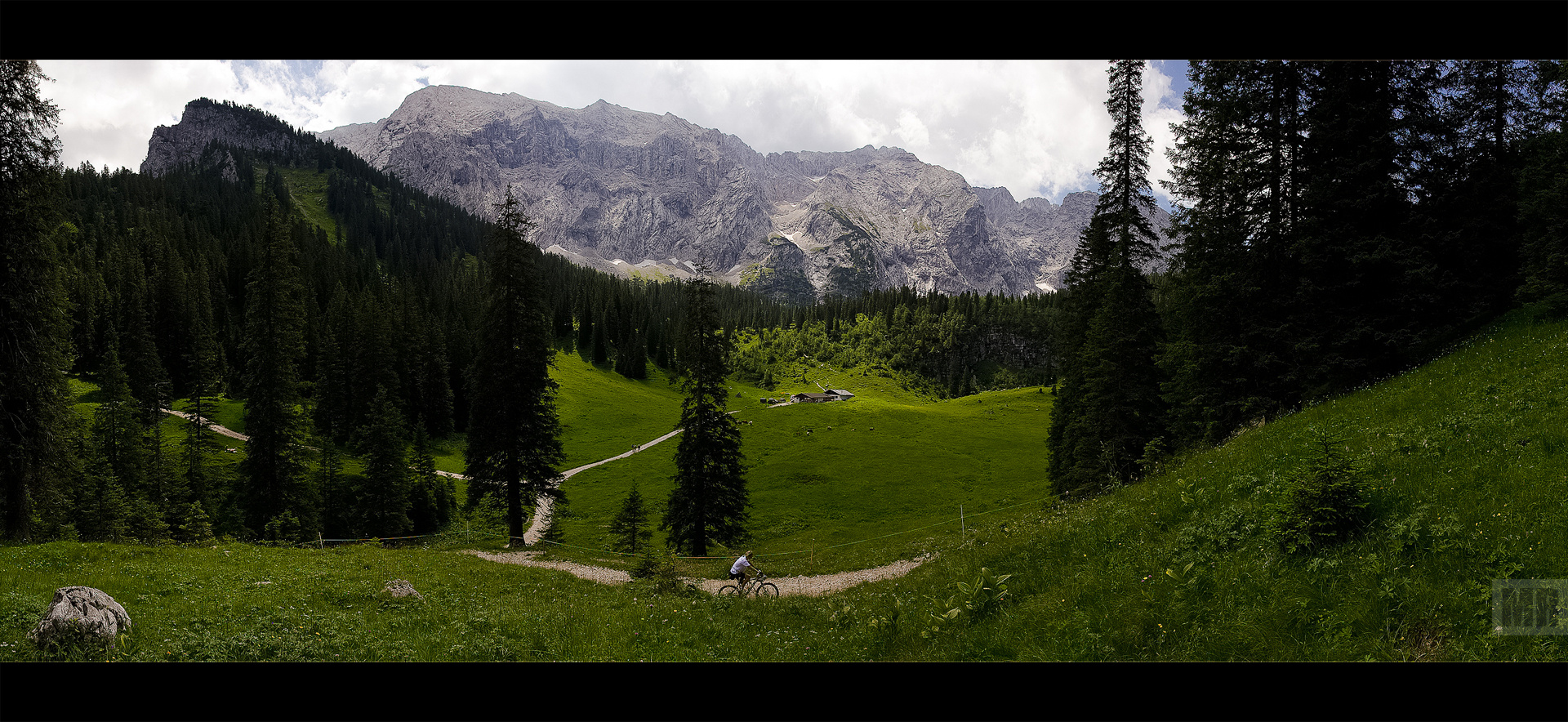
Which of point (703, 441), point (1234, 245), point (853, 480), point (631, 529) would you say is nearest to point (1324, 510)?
point (1234, 245)

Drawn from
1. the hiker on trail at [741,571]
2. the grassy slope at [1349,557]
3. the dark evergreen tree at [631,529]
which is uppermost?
the grassy slope at [1349,557]

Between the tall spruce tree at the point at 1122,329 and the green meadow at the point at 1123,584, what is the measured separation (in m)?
10.8

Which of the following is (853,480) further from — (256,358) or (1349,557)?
(1349,557)

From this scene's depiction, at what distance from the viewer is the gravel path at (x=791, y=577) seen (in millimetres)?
24172

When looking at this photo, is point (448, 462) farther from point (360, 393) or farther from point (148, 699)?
point (148, 699)

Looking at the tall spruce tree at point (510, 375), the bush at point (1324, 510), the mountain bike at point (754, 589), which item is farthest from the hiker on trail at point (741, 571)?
the tall spruce tree at point (510, 375)

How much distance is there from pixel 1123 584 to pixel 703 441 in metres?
30.2

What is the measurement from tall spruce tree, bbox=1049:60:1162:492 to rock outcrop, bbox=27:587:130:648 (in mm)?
32049

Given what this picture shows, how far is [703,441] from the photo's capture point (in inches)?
1534

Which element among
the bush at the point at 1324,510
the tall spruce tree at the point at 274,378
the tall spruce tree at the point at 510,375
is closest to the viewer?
the bush at the point at 1324,510

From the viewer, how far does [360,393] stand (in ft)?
271

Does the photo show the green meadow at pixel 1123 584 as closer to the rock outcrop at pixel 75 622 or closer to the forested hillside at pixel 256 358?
the rock outcrop at pixel 75 622

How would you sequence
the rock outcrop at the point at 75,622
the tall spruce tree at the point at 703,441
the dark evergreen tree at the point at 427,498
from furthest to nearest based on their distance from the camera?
the dark evergreen tree at the point at 427,498, the tall spruce tree at the point at 703,441, the rock outcrop at the point at 75,622

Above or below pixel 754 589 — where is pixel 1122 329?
above
